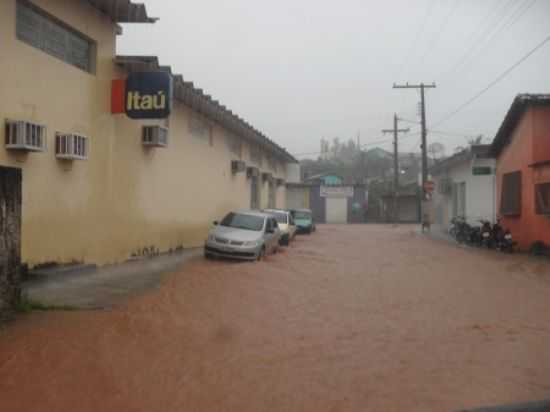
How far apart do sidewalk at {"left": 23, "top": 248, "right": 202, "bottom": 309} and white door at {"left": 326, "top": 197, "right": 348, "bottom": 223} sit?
43.3 m

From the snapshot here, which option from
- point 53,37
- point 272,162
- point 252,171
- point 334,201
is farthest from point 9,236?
point 334,201

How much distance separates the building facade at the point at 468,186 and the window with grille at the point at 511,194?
7.89 ft

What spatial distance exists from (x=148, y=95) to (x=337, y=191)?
146ft

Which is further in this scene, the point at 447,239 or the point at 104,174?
the point at 447,239

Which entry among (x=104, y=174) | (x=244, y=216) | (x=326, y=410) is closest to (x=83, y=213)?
(x=104, y=174)

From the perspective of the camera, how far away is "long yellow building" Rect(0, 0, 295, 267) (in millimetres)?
9961

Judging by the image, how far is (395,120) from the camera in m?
52.5

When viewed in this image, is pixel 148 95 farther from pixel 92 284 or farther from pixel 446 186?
pixel 446 186

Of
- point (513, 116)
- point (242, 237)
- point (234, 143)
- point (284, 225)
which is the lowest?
point (242, 237)

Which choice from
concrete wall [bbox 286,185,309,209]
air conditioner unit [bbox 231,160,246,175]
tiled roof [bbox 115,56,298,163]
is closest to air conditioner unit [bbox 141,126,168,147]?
tiled roof [bbox 115,56,298,163]

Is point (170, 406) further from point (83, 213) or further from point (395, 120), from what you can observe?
point (395, 120)

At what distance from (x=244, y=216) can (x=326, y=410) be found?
12.2 m

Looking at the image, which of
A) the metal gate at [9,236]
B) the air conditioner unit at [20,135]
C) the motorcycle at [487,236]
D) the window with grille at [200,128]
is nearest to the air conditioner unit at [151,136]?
the window with grille at [200,128]

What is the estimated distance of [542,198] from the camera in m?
19.1
